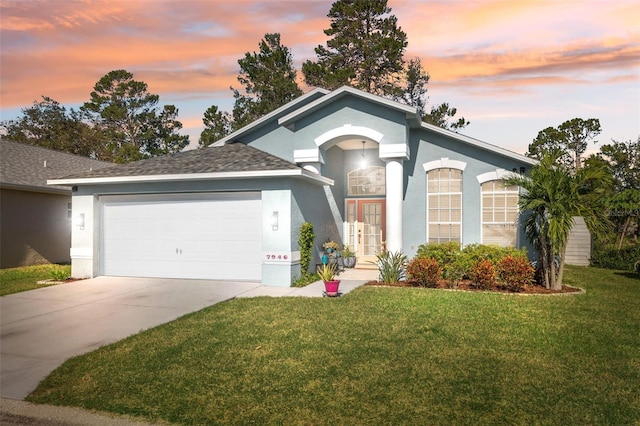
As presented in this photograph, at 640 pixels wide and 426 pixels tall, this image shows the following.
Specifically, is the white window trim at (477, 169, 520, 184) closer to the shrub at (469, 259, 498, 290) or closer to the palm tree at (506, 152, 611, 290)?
the palm tree at (506, 152, 611, 290)

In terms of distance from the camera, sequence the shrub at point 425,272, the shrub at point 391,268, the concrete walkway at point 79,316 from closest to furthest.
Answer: the concrete walkway at point 79,316 < the shrub at point 425,272 < the shrub at point 391,268

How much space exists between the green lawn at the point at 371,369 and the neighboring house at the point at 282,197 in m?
3.94

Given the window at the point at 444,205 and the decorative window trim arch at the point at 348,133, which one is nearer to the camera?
the decorative window trim arch at the point at 348,133

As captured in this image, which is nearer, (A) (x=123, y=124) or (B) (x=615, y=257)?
(B) (x=615, y=257)

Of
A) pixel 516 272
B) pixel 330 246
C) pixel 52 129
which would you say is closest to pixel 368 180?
pixel 330 246

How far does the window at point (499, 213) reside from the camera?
1412cm

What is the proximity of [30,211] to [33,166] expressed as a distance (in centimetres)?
295

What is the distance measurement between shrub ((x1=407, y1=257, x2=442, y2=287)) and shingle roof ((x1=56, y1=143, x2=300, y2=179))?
4299mm

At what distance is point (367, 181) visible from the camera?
1666 cm

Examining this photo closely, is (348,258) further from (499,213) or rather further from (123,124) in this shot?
(123,124)

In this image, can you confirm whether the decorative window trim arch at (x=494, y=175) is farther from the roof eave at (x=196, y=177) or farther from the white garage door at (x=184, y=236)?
the white garage door at (x=184, y=236)

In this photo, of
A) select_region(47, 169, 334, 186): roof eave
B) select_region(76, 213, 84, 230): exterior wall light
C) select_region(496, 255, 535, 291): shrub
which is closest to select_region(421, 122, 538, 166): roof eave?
select_region(496, 255, 535, 291): shrub

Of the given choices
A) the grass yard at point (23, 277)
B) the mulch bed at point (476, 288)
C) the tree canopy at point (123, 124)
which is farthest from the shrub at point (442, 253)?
the tree canopy at point (123, 124)

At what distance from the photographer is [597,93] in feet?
46.1
